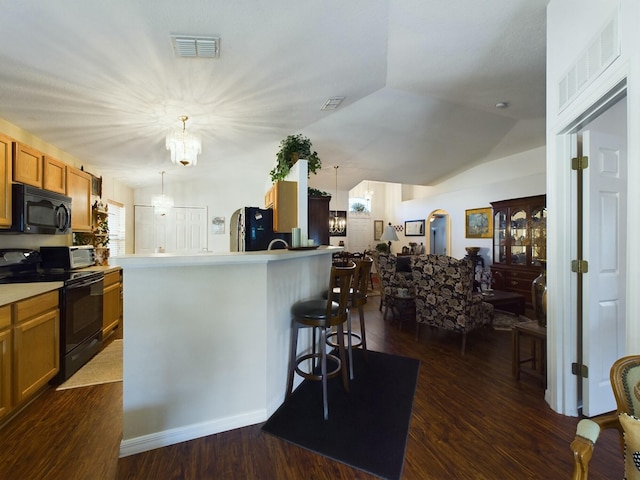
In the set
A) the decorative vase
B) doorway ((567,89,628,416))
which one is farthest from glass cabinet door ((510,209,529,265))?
doorway ((567,89,628,416))

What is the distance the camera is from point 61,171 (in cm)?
291

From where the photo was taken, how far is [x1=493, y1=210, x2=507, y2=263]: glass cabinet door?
5219 millimetres

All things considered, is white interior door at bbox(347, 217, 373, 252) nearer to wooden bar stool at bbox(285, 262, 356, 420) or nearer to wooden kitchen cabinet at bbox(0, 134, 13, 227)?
wooden bar stool at bbox(285, 262, 356, 420)

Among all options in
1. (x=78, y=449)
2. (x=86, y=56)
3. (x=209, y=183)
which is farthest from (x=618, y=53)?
(x=209, y=183)

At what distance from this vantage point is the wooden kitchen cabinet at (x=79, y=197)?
308 cm

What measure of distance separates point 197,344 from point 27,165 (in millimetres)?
2340

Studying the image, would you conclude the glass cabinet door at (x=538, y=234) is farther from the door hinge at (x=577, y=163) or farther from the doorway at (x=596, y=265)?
the door hinge at (x=577, y=163)

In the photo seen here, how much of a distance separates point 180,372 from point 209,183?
17.5 feet

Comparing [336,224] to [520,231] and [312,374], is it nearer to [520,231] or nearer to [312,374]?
[520,231]

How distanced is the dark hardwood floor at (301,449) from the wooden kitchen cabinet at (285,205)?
7.44 ft

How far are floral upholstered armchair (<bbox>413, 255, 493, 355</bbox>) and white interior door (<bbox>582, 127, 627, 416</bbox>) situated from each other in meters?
1.08

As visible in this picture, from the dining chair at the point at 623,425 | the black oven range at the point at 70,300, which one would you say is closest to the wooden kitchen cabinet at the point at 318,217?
the black oven range at the point at 70,300

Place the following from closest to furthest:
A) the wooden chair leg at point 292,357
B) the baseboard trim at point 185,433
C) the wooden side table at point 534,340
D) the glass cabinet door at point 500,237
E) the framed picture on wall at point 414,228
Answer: the baseboard trim at point 185,433 → the wooden chair leg at point 292,357 → the wooden side table at point 534,340 → the glass cabinet door at point 500,237 → the framed picture on wall at point 414,228

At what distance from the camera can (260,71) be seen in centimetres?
243
